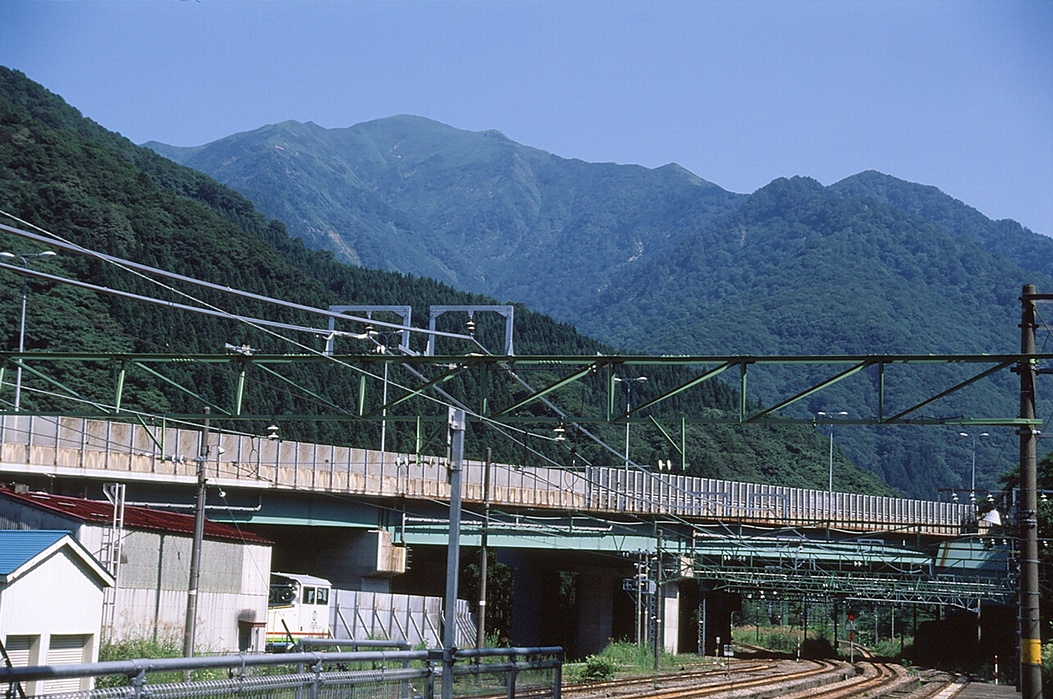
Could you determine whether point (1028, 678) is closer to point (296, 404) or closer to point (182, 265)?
point (296, 404)

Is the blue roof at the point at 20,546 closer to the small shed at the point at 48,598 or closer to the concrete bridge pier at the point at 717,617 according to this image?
the small shed at the point at 48,598

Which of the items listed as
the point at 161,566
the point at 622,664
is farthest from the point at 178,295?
the point at 161,566

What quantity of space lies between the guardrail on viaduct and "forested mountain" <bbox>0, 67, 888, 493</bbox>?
900cm

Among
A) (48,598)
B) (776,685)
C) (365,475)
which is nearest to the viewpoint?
(48,598)

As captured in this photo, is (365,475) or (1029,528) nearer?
(1029,528)

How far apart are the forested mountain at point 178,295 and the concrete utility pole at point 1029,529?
148ft

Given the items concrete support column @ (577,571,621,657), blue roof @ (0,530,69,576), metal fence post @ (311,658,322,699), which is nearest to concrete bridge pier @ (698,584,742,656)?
concrete support column @ (577,571,621,657)

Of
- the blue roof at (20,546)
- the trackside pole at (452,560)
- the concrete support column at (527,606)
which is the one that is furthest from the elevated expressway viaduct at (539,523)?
the trackside pole at (452,560)

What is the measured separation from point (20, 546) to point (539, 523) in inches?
1693

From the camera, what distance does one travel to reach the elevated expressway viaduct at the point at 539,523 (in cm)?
5069

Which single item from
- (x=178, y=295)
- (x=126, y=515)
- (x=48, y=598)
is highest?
(x=178, y=295)

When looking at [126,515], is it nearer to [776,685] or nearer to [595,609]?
[776,685]

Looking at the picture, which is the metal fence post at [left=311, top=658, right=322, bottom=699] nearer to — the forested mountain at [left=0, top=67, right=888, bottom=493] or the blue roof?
the blue roof

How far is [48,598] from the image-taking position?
29.6m
